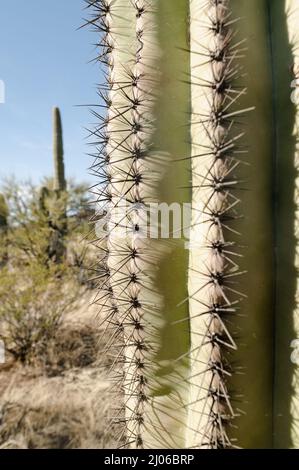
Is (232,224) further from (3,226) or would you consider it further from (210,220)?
(3,226)

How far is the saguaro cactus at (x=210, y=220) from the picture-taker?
1.05 metres

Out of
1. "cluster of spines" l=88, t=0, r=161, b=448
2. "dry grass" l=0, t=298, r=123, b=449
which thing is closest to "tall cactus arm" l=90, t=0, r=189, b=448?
"cluster of spines" l=88, t=0, r=161, b=448

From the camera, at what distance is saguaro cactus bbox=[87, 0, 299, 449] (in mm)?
1050

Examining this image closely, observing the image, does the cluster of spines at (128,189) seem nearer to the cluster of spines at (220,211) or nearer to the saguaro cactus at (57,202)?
the cluster of spines at (220,211)

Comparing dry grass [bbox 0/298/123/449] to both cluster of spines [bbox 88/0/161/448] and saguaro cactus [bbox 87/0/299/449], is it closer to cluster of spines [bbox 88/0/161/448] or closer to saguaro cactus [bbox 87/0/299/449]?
cluster of spines [bbox 88/0/161/448]

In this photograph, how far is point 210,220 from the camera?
105cm

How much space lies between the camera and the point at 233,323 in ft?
3.50

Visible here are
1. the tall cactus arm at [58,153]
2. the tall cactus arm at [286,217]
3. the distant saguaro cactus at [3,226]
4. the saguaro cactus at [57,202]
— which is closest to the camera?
the tall cactus arm at [286,217]

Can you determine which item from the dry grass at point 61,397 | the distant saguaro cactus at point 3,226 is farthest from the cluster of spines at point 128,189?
the distant saguaro cactus at point 3,226

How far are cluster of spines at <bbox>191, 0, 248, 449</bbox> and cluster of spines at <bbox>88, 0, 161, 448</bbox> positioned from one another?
0.61ft

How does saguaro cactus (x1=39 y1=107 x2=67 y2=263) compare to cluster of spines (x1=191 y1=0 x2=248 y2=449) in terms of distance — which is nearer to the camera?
cluster of spines (x1=191 y1=0 x2=248 y2=449)

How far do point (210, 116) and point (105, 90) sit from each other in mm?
485

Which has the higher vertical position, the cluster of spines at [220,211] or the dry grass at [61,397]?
the cluster of spines at [220,211]
